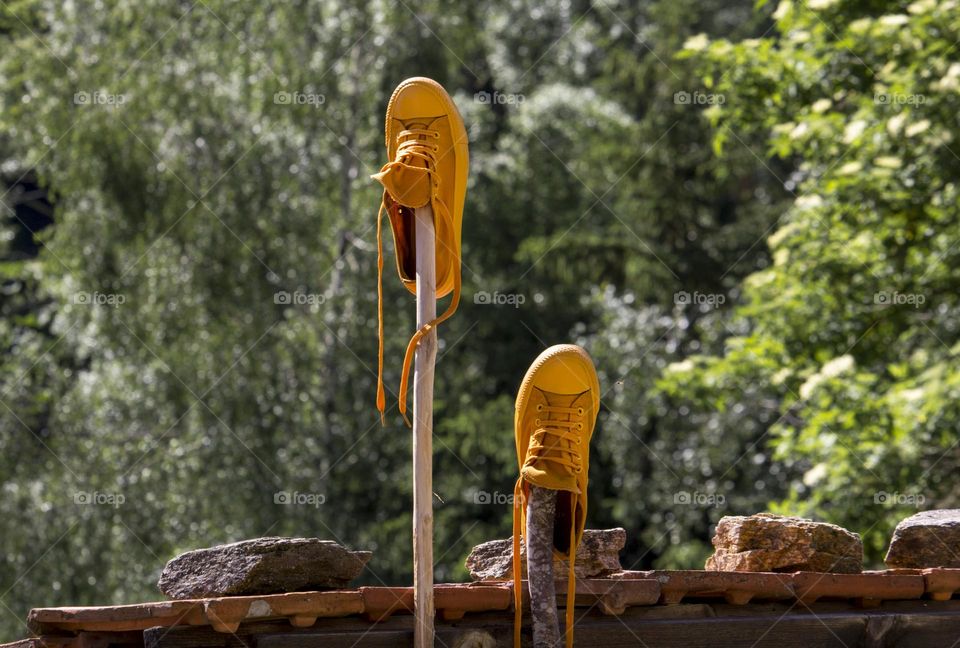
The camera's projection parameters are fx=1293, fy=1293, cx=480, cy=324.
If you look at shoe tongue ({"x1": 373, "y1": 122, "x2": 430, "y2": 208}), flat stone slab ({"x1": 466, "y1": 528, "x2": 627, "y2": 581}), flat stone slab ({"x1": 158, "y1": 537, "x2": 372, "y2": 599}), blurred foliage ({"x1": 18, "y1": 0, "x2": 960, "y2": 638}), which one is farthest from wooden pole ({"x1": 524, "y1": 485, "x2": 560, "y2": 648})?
blurred foliage ({"x1": 18, "y1": 0, "x2": 960, "y2": 638})

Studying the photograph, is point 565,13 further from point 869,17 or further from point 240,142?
point 869,17

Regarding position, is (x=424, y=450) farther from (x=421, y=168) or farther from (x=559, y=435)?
(x=421, y=168)

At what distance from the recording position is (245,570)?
3.78 m

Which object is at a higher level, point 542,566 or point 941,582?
point 542,566

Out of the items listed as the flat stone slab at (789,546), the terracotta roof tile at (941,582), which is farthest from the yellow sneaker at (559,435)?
the terracotta roof tile at (941,582)

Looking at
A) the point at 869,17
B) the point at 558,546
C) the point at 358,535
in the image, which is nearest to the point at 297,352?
the point at 358,535

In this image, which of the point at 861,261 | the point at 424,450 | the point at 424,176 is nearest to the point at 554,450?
the point at 424,450

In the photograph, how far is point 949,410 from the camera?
9094 millimetres

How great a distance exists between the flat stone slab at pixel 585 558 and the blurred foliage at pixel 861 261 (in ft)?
18.6

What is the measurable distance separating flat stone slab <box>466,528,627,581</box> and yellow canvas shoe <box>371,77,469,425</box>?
0.70m

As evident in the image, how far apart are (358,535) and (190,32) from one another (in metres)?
6.44

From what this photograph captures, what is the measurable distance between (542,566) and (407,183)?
117cm

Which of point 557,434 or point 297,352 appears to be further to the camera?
point 297,352

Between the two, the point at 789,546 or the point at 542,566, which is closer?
the point at 542,566
